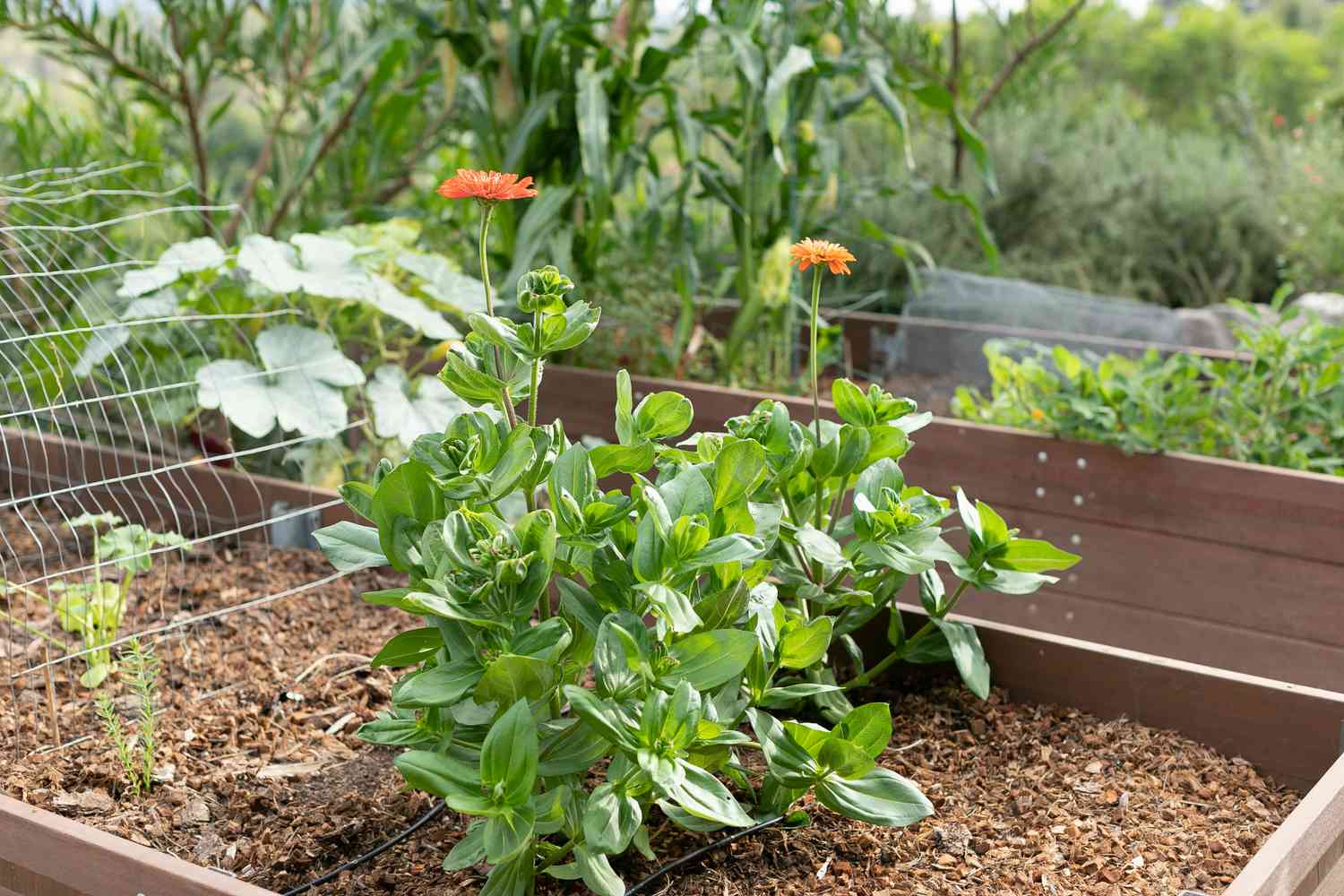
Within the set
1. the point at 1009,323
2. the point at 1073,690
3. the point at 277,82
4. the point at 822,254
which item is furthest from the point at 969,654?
the point at 277,82

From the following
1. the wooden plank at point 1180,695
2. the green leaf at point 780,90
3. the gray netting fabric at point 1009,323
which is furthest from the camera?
the gray netting fabric at point 1009,323

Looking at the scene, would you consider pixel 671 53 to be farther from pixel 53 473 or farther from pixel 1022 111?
pixel 1022 111

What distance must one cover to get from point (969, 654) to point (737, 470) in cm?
43

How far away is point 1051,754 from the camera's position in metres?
1.40

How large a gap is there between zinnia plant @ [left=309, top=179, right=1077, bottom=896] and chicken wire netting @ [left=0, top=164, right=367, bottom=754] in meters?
0.65

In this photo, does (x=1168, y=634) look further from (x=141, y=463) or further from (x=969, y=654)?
(x=141, y=463)

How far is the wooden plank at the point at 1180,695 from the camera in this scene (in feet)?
4.38

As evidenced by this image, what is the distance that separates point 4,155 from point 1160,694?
3.83m

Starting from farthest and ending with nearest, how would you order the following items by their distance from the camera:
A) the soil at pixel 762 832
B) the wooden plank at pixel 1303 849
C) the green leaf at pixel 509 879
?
the soil at pixel 762 832, the green leaf at pixel 509 879, the wooden plank at pixel 1303 849

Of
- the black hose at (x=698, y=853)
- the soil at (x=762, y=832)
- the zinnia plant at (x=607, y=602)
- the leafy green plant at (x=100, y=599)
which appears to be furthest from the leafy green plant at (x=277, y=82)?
the black hose at (x=698, y=853)

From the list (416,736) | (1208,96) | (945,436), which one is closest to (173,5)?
(945,436)

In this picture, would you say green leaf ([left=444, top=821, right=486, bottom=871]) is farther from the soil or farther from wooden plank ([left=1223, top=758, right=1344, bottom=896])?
wooden plank ([left=1223, top=758, right=1344, bottom=896])

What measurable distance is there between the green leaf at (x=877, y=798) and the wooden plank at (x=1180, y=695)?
0.39 meters

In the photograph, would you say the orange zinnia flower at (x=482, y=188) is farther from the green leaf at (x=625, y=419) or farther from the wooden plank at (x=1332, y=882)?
the wooden plank at (x=1332, y=882)
